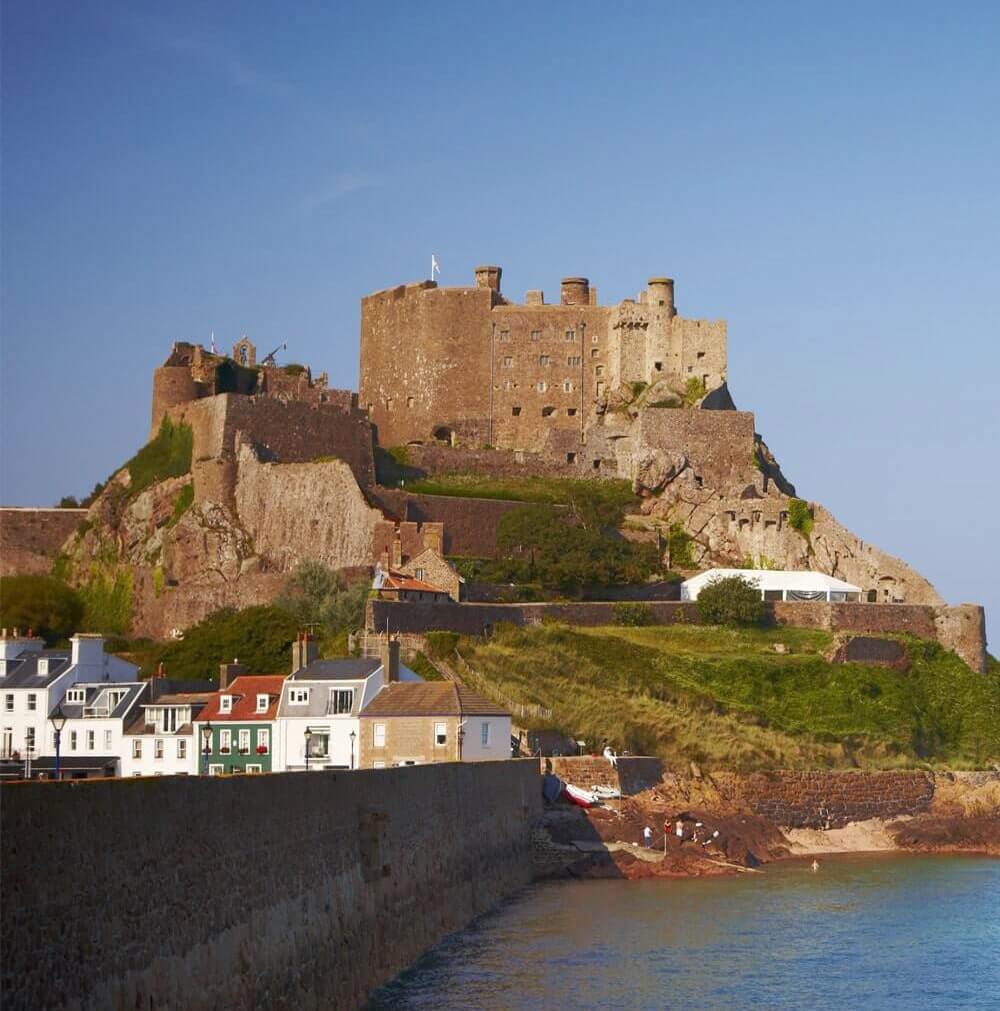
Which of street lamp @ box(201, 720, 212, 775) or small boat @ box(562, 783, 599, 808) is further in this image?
small boat @ box(562, 783, 599, 808)

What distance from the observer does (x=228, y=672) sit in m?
54.3

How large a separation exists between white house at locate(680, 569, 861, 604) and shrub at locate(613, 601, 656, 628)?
3.08m

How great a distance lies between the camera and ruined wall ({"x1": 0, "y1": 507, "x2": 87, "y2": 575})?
7506 centimetres

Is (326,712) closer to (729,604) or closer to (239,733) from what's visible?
(239,733)

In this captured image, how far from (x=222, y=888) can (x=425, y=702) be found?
25.0 meters

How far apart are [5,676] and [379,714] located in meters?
11.6

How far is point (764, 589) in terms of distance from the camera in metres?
72.9

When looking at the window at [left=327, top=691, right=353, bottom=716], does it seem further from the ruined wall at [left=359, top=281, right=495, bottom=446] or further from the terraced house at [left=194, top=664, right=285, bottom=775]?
the ruined wall at [left=359, top=281, right=495, bottom=446]

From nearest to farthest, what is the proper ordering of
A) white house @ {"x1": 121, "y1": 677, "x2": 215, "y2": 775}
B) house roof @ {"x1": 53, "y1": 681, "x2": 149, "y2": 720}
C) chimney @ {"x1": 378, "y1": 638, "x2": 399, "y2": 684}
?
white house @ {"x1": 121, "y1": 677, "x2": 215, "y2": 775} < chimney @ {"x1": 378, "y1": 638, "x2": 399, "y2": 684} < house roof @ {"x1": 53, "y1": 681, "x2": 149, "y2": 720}

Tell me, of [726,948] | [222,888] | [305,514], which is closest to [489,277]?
[305,514]

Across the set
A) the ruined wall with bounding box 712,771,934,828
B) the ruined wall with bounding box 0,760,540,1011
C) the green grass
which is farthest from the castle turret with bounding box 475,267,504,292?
the ruined wall with bounding box 0,760,540,1011

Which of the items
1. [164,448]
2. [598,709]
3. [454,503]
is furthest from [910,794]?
[164,448]

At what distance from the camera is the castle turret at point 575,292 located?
291 feet

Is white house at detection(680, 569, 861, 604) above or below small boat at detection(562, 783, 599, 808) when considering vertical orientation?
above
